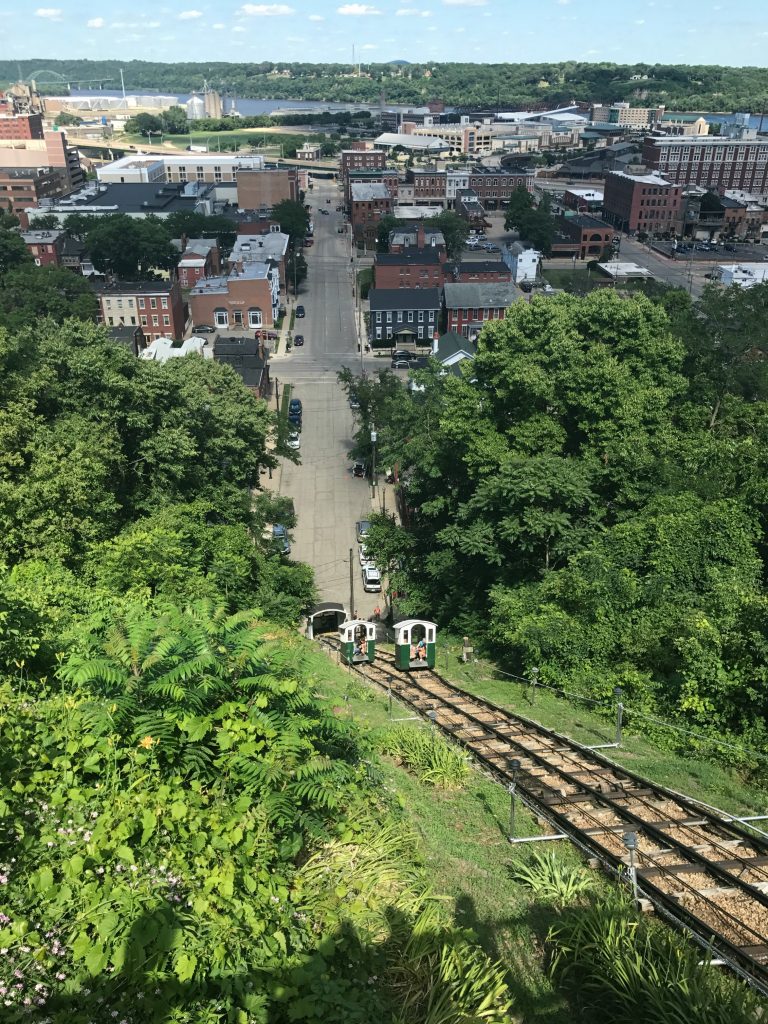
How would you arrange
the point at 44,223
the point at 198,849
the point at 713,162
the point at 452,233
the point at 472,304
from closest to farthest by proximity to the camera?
the point at 198,849
the point at 472,304
the point at 452,233
the point at 44,223
the point at 713,162

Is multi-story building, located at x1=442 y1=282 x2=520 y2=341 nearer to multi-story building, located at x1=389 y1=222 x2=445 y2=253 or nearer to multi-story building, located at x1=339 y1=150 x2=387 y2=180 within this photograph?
multi-story building, located at x1=389 y1=222 x2=445 y2=253

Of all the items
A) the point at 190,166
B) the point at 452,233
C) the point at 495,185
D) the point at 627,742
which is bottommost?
the point at 627,742

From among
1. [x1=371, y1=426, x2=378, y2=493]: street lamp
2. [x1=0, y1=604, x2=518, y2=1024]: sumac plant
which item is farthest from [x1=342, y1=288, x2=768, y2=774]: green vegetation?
[x1=371, y1=426, x2=378, y2=493]: street lamp

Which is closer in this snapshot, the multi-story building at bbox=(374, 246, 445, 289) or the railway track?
the railway track

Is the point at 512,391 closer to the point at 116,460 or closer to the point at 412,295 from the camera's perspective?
the point at 116,460

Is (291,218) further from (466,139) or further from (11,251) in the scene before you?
(466,139)

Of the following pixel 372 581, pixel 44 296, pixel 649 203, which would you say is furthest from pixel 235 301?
pixel 649 203

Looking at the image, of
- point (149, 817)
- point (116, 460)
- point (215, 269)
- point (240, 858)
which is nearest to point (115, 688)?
point (149, 817)

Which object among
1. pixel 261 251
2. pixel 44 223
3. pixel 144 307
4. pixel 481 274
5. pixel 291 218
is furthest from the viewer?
pixel 291 218
